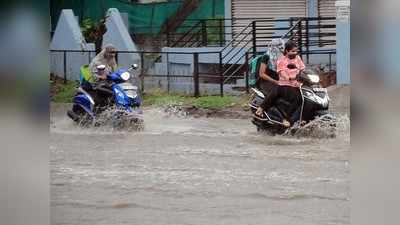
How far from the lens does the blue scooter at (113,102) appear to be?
5.88 m

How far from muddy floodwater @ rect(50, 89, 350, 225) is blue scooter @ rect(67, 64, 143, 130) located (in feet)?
0.26

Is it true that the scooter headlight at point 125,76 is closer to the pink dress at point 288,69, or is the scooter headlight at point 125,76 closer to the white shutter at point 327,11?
the pink dress at point 288,69

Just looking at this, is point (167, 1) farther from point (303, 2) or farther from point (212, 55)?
point (303, 2)

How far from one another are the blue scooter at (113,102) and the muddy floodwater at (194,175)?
0.08 meters

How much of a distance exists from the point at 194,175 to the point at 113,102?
0.88 m

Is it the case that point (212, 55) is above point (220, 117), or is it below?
above

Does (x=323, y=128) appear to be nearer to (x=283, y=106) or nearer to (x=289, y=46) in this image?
(x=283, y=106)

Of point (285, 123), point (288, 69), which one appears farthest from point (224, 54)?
point (285, 123)

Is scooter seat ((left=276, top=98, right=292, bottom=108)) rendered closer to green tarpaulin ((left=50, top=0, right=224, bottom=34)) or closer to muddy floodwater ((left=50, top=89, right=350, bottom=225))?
muddy floodwater ((left=50, top=89, right=350, bottom=225))

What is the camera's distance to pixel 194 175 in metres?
5.66
